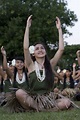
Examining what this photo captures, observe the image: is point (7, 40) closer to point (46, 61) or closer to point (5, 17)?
point (5, 17)

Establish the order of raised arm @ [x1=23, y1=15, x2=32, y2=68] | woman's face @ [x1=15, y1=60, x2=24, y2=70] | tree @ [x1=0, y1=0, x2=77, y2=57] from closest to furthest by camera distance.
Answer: raised arm @ [x1=23, y1=15, x2=32, y2=68], woman's face @ [x1=15, y1=60, x2=24, y2=70], tree @ [x1=0, y1=0, x2=77, y2=57]

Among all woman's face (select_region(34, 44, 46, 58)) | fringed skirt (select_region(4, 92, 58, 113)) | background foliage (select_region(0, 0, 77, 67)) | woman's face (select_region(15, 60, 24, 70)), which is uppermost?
background foliage (select_region(0, 0, 77, 67))

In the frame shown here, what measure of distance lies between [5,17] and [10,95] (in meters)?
21.7

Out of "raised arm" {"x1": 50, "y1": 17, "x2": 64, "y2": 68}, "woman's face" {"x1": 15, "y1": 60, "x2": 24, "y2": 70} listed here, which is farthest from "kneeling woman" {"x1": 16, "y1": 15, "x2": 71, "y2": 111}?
"woman's face" {"x1": 15, "y1": 60, "x2": 24, "y2": 70}

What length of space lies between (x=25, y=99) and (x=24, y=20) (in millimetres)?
21997

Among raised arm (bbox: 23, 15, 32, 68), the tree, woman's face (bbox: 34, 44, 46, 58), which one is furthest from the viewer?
the tree

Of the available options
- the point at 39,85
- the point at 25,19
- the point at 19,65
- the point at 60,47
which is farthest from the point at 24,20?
the point at 39,85

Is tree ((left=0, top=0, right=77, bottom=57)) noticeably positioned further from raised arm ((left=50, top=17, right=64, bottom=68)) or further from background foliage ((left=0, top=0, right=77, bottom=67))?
raised arm ((left=50, top=17, right=64, bottom=68))

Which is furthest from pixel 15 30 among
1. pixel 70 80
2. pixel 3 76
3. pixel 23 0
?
pixel 3 76

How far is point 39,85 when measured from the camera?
5.89 metres

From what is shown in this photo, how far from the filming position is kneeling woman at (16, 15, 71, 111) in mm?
5809

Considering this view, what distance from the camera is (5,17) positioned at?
27.4 metres

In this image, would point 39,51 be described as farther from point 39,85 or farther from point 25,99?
point 25,99

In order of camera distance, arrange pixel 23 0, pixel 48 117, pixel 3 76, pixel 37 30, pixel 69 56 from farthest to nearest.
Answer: pixel 69 56 → pixel 23 0 → pixel 37 30 → pixel 3 76 → pixel 48 117
